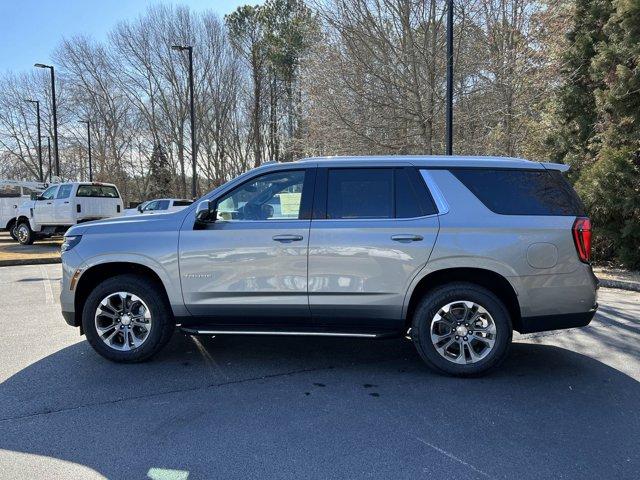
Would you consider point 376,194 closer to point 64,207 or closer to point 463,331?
point 463,331

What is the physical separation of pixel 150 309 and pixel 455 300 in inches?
111

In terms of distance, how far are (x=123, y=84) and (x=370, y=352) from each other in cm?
4491

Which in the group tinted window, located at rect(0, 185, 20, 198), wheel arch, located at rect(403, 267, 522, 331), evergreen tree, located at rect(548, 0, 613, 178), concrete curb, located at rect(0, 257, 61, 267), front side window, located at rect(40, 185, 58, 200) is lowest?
concrete curb, located at rect(0, 257, 61, 267)

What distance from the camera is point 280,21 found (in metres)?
37.2

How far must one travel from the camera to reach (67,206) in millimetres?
16859

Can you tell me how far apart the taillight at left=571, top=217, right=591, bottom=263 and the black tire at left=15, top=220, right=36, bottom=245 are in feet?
62.0

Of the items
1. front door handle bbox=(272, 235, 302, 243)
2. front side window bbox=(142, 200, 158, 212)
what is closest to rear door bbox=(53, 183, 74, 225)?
front side window bbox=(142, 200, 158, 212)

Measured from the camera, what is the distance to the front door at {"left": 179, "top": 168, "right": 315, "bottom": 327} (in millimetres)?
4562

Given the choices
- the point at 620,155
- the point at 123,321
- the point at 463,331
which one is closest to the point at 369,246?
the point at 463,331

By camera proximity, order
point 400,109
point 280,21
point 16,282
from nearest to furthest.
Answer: point 16,282, point 400,109, point 280,21

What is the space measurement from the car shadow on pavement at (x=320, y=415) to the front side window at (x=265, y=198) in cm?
146

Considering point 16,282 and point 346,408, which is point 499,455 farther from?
point 16,282

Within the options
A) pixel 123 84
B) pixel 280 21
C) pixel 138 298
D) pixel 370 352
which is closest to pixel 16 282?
pixel 138 298

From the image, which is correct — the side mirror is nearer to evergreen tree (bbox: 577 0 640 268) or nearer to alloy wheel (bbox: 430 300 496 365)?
alloy wheel (bbox: 430 300 496 365)
